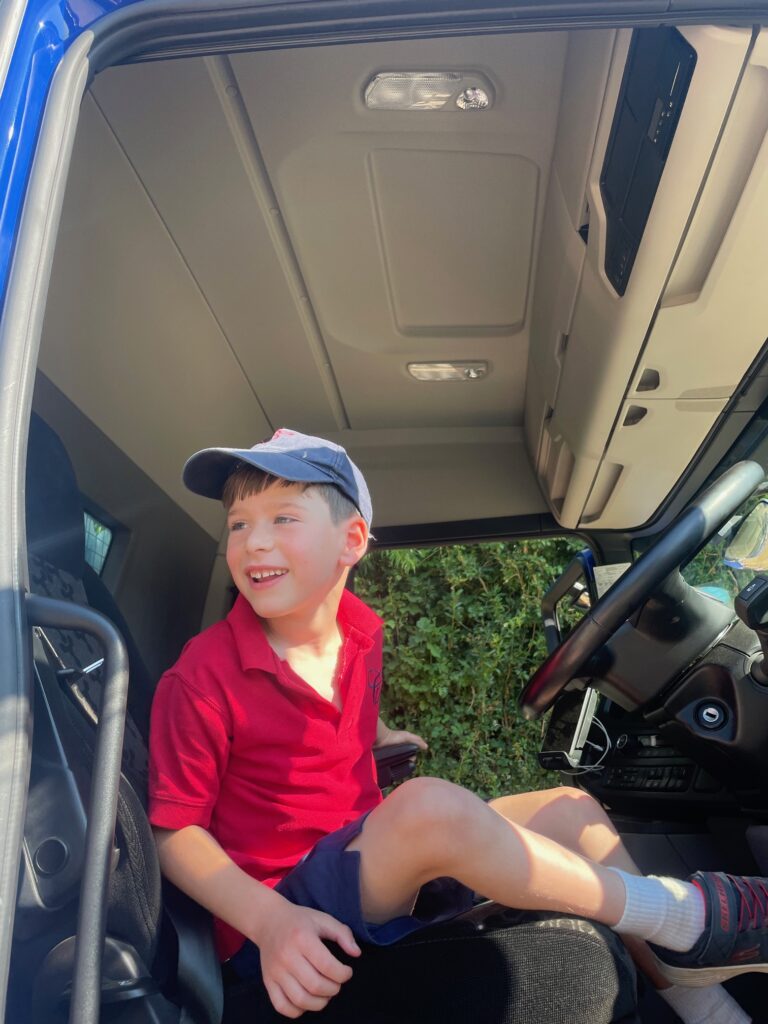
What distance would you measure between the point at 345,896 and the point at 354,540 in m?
0.60

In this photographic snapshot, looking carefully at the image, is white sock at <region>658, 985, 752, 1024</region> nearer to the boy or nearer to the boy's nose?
the boy

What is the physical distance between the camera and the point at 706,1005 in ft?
4.06

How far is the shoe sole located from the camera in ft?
3.50

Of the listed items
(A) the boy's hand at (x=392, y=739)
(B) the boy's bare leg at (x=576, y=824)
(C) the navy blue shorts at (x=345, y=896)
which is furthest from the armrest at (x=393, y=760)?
(C) the navy blue shorts at (x=345, y=896)

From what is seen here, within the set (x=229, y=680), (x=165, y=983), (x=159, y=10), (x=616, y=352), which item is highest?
(x=159, y=10)

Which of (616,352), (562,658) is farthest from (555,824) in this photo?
(616,352)

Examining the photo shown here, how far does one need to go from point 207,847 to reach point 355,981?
0.84ft

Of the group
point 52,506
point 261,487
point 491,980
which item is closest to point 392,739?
point 261,487

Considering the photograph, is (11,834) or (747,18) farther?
(747,18)

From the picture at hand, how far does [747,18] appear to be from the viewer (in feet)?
2.99

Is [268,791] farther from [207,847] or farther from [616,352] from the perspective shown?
[616,352]

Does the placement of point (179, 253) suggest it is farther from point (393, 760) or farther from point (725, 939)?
point (725, 939)

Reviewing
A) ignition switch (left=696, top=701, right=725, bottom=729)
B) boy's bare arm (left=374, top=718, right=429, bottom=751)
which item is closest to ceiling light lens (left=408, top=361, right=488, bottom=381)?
boy's bare arm (left=374, top=718, right=429, bottom=751)

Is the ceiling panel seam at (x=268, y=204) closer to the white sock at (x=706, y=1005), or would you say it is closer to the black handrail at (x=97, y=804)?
the black handrail at (x=97, y=804)
